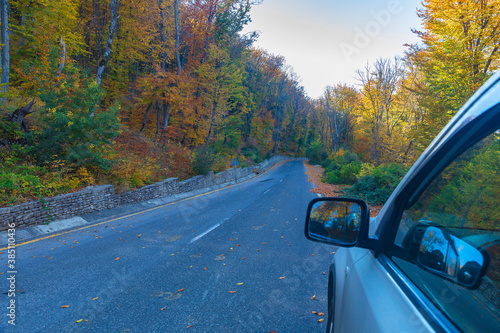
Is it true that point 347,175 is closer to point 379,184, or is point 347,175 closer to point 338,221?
point 379,184

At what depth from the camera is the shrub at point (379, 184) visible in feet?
40.2

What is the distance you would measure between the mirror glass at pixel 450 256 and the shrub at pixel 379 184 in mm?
11965

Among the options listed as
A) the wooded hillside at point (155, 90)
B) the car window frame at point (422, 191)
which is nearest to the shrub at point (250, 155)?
the wooded hillside at point (155, 90)

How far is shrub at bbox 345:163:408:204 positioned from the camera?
1225 cm

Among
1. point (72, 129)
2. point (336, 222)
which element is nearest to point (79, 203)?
point (72, 129)

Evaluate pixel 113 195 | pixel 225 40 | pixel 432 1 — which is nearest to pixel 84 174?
pixel 113 195

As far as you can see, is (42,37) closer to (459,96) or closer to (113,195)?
(113,195)

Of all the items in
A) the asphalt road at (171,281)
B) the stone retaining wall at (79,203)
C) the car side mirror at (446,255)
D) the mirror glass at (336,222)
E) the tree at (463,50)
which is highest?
the tree at (463,50)

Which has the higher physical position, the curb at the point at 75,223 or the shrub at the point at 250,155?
the shrub at the point at 250,155

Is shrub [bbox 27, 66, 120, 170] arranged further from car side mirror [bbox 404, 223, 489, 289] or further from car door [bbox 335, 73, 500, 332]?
car side mirror [bbox 404, 223, 489, 289]

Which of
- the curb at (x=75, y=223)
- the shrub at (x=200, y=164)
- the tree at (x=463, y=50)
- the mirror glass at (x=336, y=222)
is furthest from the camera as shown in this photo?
the shrub at (x=200, y=164)

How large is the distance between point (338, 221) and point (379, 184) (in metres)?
13.2

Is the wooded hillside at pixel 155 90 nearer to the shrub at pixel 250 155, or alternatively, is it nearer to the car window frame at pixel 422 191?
the shrub at pixel 250 155

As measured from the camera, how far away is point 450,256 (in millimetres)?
1104
